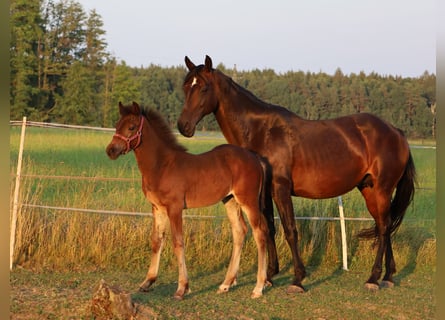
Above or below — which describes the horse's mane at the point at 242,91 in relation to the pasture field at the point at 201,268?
above

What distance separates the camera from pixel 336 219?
8.76m

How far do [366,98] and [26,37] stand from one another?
22863 mm

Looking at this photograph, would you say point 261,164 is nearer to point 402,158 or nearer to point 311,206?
point 402,158

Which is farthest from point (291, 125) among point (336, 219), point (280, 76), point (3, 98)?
point (280, 76)

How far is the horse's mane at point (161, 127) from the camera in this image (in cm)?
639

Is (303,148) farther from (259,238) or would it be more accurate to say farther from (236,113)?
(259,238)

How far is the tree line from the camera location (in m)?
35.8

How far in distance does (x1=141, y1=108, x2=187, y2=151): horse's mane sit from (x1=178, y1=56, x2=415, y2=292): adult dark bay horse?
35 cm

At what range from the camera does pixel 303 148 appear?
7246 millimetres

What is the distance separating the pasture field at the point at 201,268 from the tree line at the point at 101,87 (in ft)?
75.8

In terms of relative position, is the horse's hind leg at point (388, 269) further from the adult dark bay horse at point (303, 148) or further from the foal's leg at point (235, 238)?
the foal's leg at point (235, 238)

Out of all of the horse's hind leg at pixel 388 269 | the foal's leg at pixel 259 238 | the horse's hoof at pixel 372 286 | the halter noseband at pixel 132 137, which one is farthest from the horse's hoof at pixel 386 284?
the halter noseband at pixel 132 137

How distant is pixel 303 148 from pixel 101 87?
40.6 metres

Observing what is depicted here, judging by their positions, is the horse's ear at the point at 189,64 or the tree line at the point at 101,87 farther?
the tree line at the point at 101,87
